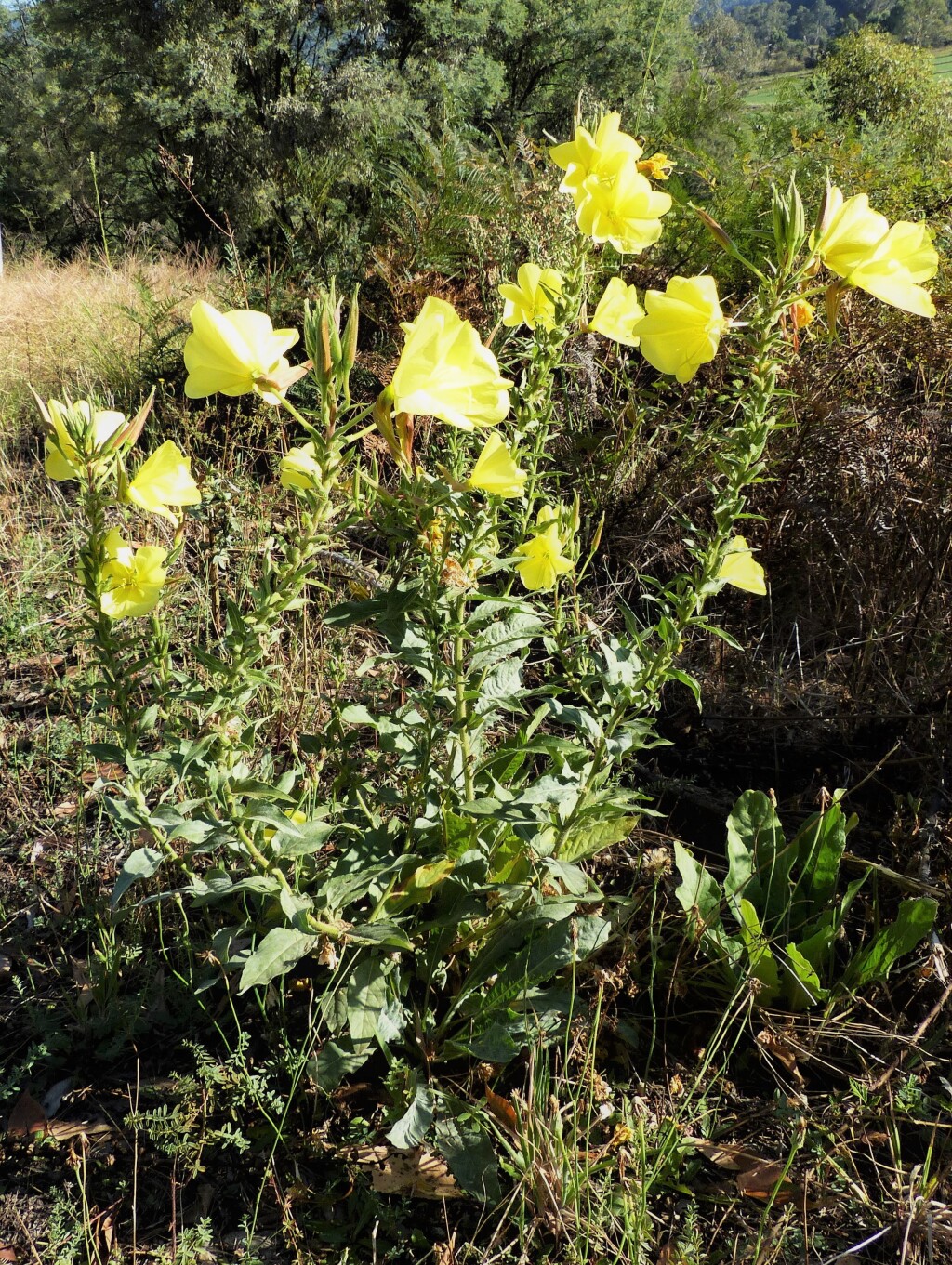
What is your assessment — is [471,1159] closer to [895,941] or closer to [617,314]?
[895,941]

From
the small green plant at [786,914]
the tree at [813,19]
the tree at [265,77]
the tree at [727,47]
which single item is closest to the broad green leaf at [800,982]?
the small green plant at [786,914]

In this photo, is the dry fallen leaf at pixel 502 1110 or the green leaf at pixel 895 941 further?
the green leaf at pixel 895 941

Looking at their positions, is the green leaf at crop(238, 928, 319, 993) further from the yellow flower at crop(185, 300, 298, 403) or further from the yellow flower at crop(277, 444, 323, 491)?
the yellow flower at crop(185, 300, 298, 403)

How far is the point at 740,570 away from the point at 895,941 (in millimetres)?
837

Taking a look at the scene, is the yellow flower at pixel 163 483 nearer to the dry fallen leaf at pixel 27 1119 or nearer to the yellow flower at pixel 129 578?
the yellow flower at pixel 129 578

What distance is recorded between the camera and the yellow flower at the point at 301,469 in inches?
43.3

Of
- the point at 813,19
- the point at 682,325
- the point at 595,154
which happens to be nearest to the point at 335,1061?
the point at 682,325

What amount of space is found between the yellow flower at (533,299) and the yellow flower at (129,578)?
28.4 inches

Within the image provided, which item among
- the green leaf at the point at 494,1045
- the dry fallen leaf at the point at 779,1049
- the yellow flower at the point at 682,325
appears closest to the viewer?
the yellow flower at the point at 682,325

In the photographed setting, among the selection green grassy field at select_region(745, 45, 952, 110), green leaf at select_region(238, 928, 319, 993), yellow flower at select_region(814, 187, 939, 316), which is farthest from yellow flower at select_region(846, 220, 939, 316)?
green grassy field at select_region(745, 45, 952, 110)

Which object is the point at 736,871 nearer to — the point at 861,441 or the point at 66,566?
the point at 861,441

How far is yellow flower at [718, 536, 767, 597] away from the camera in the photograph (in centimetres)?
140

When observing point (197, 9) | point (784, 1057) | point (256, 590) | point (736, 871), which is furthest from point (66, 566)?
point (197, 9)

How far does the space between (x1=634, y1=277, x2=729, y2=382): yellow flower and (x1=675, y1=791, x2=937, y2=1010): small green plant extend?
100cm
